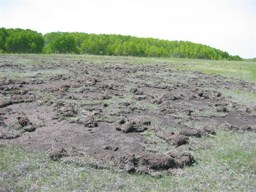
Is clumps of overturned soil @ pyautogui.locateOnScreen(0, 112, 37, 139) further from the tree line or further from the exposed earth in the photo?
the tree line

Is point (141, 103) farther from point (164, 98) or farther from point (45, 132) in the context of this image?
point (45, 132)

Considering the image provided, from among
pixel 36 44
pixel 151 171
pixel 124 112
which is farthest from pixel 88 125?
pixel 36 44

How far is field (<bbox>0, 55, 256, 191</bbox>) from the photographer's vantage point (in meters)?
11.0

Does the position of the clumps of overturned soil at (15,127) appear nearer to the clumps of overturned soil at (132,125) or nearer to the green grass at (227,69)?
the clumps of overturned soil at (132,125)

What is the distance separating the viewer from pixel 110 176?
444 inches

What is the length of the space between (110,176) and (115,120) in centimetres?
668

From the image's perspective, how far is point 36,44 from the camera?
11288 centimetres

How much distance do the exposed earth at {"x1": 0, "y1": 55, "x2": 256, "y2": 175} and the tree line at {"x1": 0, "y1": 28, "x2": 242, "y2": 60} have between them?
3240 inches

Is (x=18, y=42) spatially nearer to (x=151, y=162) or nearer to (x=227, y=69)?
(x=227, y=69)

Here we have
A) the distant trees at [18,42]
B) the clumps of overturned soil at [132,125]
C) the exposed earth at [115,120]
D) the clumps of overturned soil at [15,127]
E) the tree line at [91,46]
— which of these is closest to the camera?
the exposed earth at [115,120]

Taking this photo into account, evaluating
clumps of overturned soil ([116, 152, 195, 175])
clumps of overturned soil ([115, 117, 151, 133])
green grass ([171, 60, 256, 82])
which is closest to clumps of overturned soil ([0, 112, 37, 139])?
clumps of overturned soil ([115, 117, 151, 133])

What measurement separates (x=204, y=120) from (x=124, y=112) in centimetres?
429

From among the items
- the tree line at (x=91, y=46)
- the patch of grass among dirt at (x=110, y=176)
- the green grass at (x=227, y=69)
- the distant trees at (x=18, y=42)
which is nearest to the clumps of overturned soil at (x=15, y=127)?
the patch of grass among dirt at (x=110, y=176)

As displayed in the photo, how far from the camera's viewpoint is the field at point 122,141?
11039 millimetres
